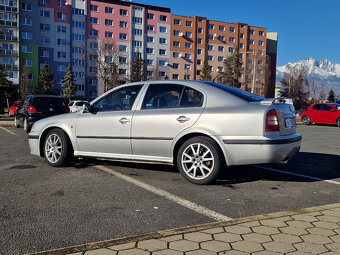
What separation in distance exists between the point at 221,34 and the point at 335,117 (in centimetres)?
6208

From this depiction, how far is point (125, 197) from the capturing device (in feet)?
13.6

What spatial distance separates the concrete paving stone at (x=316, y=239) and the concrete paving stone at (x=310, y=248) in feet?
0.21

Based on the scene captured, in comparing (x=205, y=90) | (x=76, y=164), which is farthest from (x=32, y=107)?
(x=205, y=90)

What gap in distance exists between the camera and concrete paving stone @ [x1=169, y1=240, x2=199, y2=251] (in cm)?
262

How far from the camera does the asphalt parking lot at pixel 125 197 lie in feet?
9.99

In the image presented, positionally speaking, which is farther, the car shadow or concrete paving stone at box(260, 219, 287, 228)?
the car shadow

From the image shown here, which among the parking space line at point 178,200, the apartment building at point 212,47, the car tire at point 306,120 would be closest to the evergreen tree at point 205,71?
the apartment building at point 212,47

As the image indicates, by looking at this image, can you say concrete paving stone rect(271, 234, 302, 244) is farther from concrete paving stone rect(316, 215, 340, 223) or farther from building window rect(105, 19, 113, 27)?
building window rect(105, 19, 113, 27)

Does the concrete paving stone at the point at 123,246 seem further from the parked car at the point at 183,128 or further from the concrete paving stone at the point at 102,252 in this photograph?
the parked car at the point at 183,128

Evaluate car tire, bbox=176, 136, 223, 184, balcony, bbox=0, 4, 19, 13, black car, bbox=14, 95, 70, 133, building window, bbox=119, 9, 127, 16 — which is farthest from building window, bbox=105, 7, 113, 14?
car tire, bbox=176, 136, 223, 184

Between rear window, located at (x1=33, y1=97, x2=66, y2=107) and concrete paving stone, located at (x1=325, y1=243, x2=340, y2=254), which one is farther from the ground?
rear window, located at (x1=33, y1=97, x2=66, y2=107)

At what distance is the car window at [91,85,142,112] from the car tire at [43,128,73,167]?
79cm

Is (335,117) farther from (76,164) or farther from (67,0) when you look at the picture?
(67,0)

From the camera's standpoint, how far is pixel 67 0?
62.8 meters
